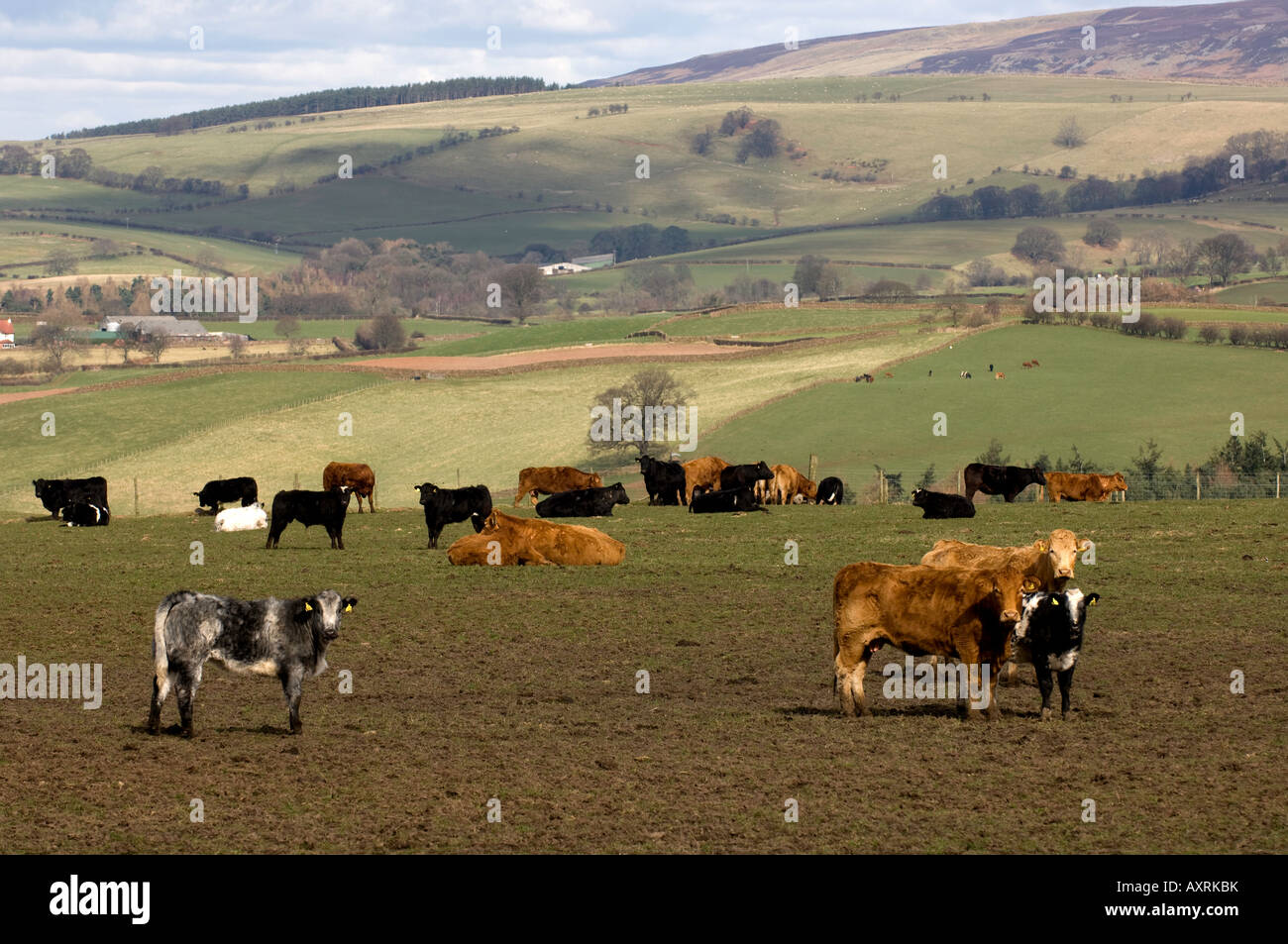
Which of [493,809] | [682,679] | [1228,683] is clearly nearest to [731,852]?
[493,809]

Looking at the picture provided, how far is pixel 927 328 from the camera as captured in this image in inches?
3509

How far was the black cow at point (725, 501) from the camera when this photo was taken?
113 ft

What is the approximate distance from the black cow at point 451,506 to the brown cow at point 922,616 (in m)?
14.5

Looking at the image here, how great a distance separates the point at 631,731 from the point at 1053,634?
14.5ft

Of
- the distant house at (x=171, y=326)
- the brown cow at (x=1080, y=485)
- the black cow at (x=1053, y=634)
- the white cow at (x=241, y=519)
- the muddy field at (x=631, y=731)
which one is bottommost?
the muddy field at (x=631, y=731)

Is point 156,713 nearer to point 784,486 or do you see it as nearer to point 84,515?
point 84,515

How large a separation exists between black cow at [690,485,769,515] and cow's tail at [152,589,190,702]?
21979mm

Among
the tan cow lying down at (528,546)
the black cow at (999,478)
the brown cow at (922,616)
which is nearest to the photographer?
the brown cow at (922,616)

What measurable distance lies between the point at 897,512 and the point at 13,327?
472ft

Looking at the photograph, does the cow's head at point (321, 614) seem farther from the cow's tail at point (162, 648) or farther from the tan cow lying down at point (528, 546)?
the tan cow lying down at point (528, 546)

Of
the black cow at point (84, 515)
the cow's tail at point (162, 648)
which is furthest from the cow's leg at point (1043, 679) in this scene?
the black cow at point (84, 515)

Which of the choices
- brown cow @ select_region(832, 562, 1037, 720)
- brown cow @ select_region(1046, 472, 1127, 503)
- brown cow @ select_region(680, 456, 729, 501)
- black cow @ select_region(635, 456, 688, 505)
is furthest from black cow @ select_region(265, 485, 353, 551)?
brown cow @ select_region(1046, 472, 1127, 503)

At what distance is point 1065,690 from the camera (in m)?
14.2

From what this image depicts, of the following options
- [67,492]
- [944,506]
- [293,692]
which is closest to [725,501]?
[944,506]
